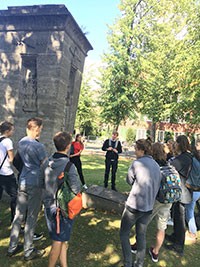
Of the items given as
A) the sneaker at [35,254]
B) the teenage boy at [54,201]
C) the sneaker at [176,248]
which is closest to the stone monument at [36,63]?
the sneaker at [35,254]

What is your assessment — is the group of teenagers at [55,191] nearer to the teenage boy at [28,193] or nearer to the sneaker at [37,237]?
the teenage boy at [28,193]

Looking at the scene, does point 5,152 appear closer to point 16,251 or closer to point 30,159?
point 30,159

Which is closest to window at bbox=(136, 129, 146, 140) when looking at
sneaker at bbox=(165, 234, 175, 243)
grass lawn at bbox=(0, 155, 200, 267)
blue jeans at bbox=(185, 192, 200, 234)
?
grass lawn at bbox=(0, 155, 200, 267)

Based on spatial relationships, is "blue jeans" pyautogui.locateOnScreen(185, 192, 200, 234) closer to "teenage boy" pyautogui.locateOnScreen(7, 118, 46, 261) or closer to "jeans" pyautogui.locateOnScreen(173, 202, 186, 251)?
"jeans" pyautogui.locateOnScreen(173, 202, 186, 251)

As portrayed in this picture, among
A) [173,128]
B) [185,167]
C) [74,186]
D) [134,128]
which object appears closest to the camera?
[74,186]

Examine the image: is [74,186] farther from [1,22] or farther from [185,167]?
[1,22]

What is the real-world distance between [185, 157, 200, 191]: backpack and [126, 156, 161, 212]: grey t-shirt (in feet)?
3.86

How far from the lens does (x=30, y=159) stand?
2689 millimetres

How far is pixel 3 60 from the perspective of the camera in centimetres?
541

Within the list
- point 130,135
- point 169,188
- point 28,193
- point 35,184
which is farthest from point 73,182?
point 130,135

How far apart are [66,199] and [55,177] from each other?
302mm

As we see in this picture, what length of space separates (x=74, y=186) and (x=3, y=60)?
16.8 feet

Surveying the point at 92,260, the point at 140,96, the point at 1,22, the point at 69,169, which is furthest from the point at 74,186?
the point at 140,96

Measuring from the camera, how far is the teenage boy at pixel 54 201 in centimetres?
215
